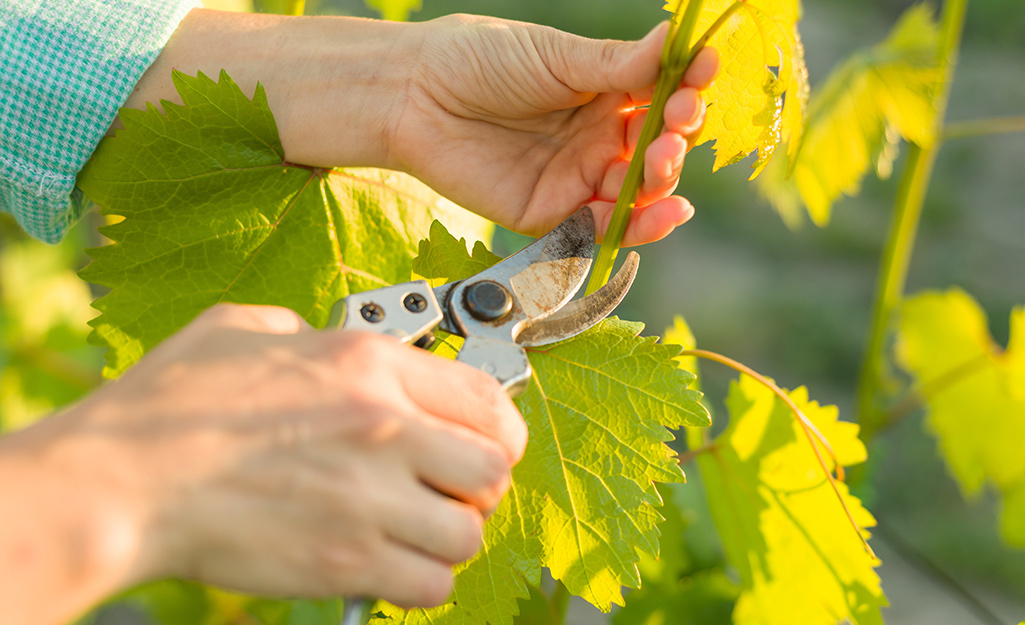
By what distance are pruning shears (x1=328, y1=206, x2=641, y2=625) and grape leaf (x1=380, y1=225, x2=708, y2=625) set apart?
2.0 inches

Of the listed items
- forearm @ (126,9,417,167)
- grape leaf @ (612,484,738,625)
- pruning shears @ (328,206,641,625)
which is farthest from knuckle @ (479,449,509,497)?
grape leaf @ (612,484,738,625)

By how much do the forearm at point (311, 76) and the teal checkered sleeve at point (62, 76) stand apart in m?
0.03

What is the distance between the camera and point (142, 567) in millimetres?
432

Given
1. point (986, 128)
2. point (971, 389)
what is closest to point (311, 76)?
point (986, 128)

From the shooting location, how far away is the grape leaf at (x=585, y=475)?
73 centimetres

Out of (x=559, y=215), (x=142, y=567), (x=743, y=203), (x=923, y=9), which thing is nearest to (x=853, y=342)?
(x=743, y=203)

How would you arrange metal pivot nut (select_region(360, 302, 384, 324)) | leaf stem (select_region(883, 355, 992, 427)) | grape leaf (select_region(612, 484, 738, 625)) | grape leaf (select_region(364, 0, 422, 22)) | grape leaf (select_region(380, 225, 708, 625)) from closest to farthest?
metal pivot nut (select_region(360, 302, 384, 324)) → grape leaf (select_region(380, 225, 708, 625)) → grape leaf (select_region(612, 484, 738, 625)) → grape leaf (select_region(364, 0, 422, 22)) → leaf stem (select_region(883, 355, 992, 427))

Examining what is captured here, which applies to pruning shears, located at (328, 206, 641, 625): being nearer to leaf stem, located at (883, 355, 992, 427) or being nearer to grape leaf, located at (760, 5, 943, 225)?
grape leaf, located at (760, 5, 943, 225)

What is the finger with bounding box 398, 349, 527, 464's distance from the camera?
50cm

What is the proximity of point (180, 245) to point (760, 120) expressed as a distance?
62 cm

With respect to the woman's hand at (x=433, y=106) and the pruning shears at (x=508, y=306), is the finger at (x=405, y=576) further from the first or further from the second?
the woman's hand at (x=433, y=106)

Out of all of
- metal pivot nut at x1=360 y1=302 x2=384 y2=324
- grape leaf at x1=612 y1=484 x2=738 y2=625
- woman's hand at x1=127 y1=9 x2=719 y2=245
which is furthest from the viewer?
grape leaf at x1=612 y1=484 x2=738 y2=625

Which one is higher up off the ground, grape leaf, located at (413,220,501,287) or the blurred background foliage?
grape leaf, located at (413,220,501,287)

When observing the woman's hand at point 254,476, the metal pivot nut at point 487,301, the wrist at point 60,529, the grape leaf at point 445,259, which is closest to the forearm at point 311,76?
the grape leaf at point 445,259
